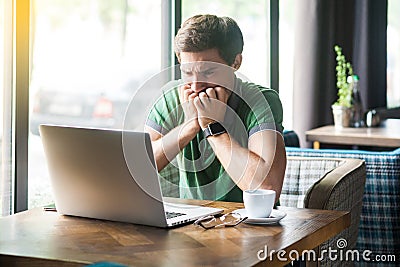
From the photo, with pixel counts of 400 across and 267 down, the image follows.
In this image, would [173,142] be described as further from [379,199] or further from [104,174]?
[379,199]

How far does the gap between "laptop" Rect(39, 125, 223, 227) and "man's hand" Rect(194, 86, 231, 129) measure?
0.42 meters

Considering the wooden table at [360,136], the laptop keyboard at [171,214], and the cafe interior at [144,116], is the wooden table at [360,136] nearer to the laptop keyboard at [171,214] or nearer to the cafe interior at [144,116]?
the cafe interior at [144,116]

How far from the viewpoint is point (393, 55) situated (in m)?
6.49

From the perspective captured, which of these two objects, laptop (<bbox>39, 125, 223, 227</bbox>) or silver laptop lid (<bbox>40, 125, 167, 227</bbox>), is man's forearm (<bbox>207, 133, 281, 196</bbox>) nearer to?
laptop (<bbox>39, 125, 223, 227</bbox>)

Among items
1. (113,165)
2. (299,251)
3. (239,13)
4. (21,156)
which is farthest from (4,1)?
(239,13)

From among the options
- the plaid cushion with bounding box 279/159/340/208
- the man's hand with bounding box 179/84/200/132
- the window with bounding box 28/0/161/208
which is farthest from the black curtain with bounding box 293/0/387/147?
the man's hand with bounding box 179/84/200/132

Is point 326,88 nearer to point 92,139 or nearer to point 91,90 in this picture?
point 91,90

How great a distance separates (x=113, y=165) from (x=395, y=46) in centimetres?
487

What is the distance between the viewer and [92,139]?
2076 mm

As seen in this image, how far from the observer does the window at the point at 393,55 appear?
641cm

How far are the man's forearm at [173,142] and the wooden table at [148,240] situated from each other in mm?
475

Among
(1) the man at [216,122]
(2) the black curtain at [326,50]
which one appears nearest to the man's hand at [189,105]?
(1) the man at [216,122]

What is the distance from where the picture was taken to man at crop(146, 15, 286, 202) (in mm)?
2520

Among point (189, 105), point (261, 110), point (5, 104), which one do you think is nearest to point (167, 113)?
point (189, 105)
